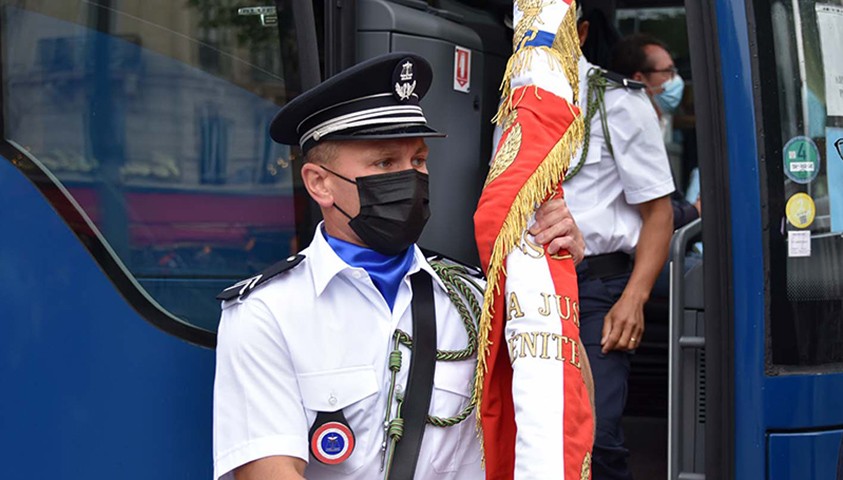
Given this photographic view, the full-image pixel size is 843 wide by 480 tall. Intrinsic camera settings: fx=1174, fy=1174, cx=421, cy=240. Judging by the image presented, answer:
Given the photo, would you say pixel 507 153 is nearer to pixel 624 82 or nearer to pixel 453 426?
pixel 453 426

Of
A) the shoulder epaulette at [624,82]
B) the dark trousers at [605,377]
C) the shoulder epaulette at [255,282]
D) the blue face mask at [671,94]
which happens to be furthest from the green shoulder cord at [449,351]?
the blue face mask at [671,94]

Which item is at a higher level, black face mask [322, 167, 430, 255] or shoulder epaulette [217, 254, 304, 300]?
black face mask [322, 167, 430, 255]

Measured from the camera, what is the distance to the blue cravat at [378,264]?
2.37 metres

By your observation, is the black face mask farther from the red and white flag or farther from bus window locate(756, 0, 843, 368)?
bus window locate(756, 0, 843, 368)

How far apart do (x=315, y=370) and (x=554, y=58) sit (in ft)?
3.06

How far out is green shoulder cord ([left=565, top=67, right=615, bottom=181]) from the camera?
3484mm

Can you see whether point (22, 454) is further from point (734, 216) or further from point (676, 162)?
point (676, 162)

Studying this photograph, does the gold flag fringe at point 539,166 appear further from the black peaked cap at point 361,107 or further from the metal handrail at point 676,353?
the metal handrail at point 676,353

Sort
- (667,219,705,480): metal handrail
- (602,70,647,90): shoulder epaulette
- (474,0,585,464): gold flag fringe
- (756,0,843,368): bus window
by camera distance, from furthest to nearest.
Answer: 1. (602,70,647,90): shoulder epaulette
2. (667,219,705,480): metal handrail
3. (756,0,843,368): bus window
4. (474,0,585,464): gold flag fringe

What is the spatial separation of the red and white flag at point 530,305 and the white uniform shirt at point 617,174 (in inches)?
31.8

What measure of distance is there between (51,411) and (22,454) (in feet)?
0.34

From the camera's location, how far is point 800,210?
2973 millimetres

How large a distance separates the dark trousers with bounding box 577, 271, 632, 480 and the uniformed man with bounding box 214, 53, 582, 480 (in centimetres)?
88

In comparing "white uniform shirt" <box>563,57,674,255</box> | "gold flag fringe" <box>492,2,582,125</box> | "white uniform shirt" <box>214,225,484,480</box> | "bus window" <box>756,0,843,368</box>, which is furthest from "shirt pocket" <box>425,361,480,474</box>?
"white uniform shirt" <box>563,57,674,255</box>
